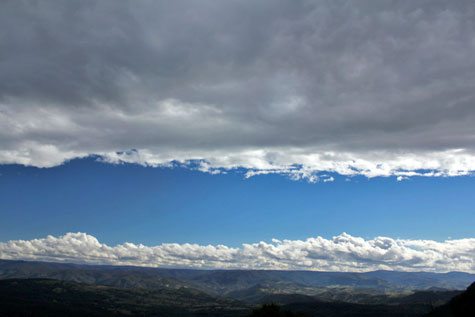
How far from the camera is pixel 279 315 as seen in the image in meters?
148

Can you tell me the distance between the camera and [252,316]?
153m

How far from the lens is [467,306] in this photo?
536 feet

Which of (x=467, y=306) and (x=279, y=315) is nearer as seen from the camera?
(x=279, y=315)

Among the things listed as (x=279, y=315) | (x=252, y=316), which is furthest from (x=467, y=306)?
(x=252, y=316)

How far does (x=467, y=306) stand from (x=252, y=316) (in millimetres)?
99909

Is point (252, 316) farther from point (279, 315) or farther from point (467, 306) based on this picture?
point (467, 306)

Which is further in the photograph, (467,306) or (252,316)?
(467,306)

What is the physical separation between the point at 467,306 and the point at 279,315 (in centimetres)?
8956

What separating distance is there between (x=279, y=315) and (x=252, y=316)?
12277 mm
